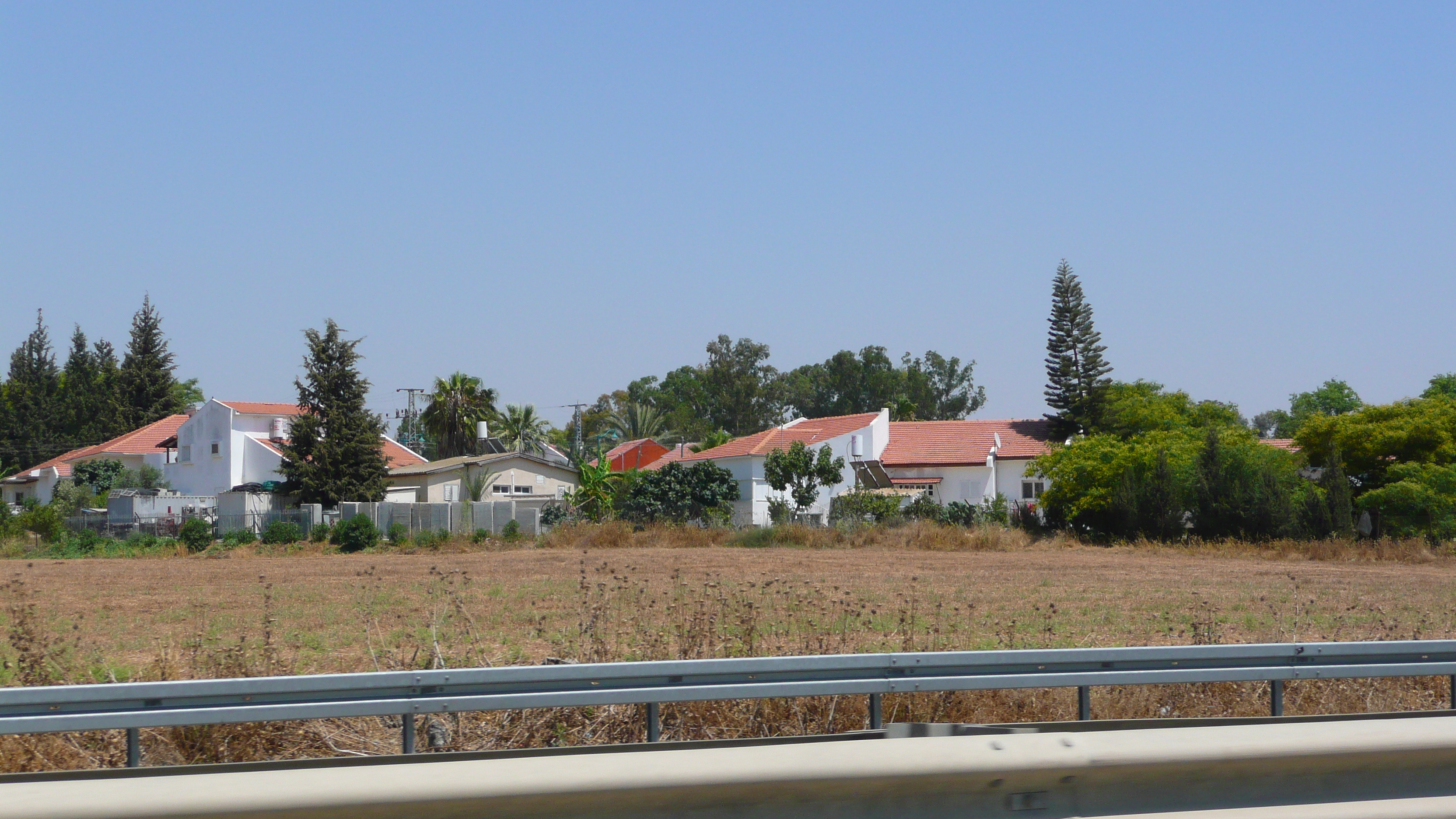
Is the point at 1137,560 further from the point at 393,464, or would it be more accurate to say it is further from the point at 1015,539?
the point at 393,464

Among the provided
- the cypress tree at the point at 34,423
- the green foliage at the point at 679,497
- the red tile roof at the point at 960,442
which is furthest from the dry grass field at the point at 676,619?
the cypress tree at the point at 34,423

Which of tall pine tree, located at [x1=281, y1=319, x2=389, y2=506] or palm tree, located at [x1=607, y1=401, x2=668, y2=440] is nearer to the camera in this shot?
tall pine tree, located at [x1=281, y1=319, x2=389, y2=506]

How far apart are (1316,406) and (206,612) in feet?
356

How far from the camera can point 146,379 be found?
8644cm

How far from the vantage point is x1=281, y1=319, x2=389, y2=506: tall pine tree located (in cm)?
4822

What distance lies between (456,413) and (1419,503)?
50.1 meters

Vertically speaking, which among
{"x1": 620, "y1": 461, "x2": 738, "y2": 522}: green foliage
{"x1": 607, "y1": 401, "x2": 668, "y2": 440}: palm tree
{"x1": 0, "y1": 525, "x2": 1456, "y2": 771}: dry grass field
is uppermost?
{"x1": 607, "y1": 401, "x2": 668, "y2": 440}: palm tree

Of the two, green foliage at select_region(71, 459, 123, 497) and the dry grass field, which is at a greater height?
green foliage at select_region(71, 459, 123, 497)

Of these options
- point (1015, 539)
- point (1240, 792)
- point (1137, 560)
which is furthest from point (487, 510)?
point (1240, 792)

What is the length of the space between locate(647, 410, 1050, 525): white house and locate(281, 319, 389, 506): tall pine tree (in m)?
15.0

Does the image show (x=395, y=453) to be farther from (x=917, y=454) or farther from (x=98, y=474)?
(x=917, y=454)

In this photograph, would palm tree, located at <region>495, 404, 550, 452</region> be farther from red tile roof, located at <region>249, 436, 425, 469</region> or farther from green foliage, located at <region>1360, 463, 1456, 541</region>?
green foliage, located at <region>1360, 463, 1456, 541</region>

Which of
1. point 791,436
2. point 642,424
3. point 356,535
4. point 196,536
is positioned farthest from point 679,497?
point 642,424

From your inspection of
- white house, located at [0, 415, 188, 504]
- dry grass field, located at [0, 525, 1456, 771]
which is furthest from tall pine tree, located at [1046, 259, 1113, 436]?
white house, located at [0, 415, 188, 504]
